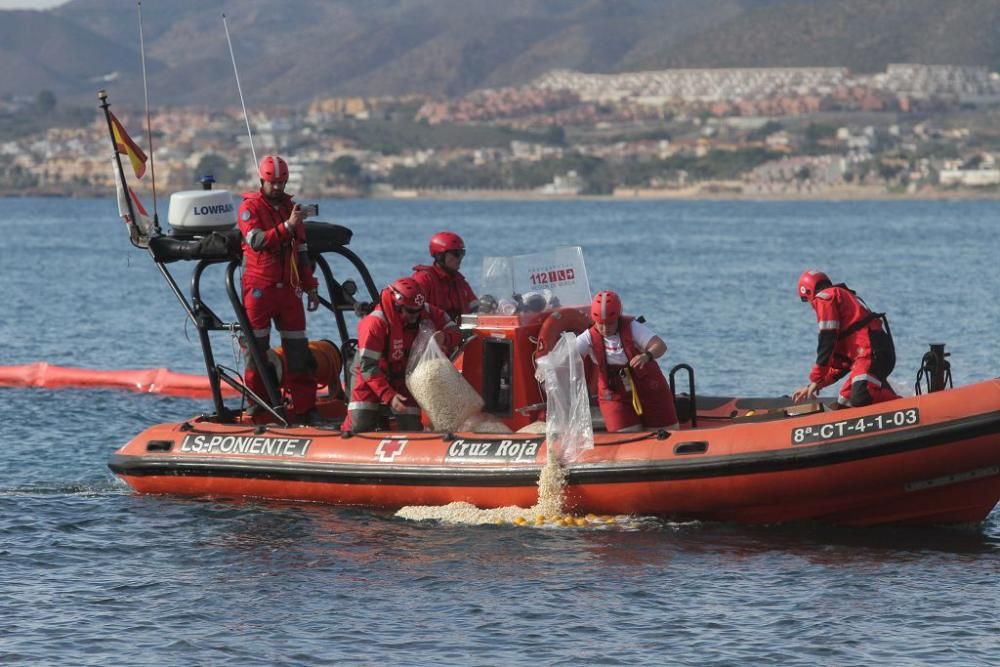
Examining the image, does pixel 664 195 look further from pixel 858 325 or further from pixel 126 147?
pixel 858 325

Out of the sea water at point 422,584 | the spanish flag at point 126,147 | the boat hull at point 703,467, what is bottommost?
the sea water at point 422,584

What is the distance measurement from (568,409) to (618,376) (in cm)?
44

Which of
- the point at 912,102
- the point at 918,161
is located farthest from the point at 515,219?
the point at 912,102

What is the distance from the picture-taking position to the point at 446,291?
41.3 ft

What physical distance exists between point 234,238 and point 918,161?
13313 cm

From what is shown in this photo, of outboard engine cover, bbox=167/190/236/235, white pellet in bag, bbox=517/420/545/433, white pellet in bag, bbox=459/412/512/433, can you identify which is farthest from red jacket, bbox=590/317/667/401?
outboard engine cover, bbox=167/190/236/235

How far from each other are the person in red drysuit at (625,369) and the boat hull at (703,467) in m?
0.33

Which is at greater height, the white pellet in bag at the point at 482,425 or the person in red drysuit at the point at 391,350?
the person in red drysuit at the point at 391,350

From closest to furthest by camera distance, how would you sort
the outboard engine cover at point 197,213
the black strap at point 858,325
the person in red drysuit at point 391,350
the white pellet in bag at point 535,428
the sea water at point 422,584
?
the sea water at point 422,584
the black strap at point 858,325
the white pellet in bag at point 535,428
the person in red drysuit at point 391,350
the outboard engine cover at point 197,213

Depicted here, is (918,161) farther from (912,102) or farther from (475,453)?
(475,453)

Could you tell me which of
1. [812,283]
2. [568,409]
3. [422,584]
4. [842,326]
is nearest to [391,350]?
[568,409]

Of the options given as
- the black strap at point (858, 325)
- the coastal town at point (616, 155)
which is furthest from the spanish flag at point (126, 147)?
the coastal town at point (616, 155)

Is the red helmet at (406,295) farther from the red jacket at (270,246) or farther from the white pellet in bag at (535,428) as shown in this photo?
the white pellet in bag at (535,428)

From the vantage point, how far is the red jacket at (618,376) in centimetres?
1162
